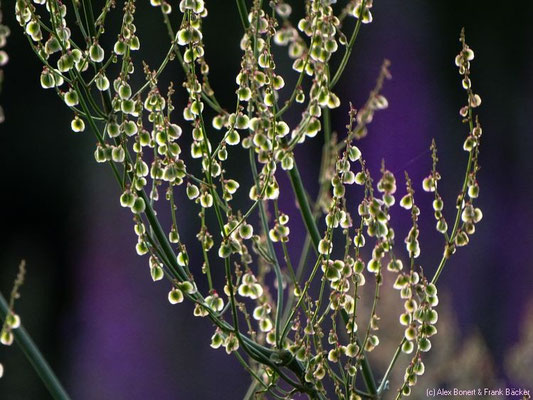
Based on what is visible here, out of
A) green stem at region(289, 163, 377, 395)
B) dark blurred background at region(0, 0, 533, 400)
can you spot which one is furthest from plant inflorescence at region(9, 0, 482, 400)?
dark blurred background at region(0, 0, 533, 400)

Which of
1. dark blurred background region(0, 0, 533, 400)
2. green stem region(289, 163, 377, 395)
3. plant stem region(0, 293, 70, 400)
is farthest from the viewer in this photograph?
dark blurred background region(0, 0, 533, 400)

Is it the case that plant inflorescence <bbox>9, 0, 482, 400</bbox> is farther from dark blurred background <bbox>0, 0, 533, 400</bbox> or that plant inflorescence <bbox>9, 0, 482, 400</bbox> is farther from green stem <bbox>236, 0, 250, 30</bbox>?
dark blurred background <bbox>0, 0, 533, 400</bbox>

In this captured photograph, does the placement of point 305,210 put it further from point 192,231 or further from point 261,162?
point 192,231

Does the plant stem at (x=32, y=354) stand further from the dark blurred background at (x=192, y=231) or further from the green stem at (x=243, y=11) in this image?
the dark blurred background at (x=192, y=231)

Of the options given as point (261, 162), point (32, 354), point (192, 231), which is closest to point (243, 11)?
point (261, 162)

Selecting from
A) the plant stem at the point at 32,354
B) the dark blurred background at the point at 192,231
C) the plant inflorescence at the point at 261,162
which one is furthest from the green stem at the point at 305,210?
the dark blurred background at the point at 192,231

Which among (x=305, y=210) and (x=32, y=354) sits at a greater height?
(x=305, y=210)

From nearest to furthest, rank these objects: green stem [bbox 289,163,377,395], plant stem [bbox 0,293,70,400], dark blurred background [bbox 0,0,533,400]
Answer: plant stem [bbox 0,293,70,400], green stem [bbox 289,163,377,395], dark blurred background [bbox 0,0,533,400]

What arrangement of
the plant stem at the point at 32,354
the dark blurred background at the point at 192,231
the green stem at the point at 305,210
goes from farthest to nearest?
the dark blurred background at the point at 192,231 < the green stem at the point at 305,210 < the plant stem at the point at 32,354

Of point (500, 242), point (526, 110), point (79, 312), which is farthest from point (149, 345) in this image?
point (526, 110)
